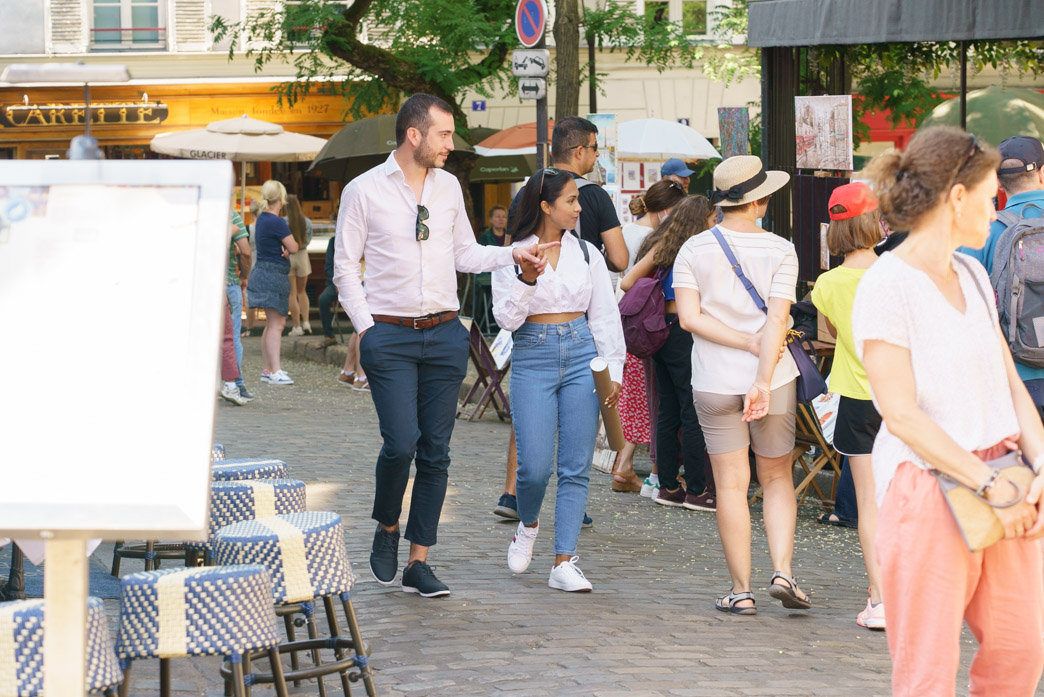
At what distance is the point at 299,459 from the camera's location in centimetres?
999

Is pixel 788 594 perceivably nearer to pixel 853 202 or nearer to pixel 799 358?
pixel 799 358

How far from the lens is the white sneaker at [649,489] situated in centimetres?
877

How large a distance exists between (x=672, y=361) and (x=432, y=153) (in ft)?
9.46

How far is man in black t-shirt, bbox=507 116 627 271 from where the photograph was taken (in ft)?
23.7

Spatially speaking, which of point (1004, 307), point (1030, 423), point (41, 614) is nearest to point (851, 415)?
point (1004, 307)

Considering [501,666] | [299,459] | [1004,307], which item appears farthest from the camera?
[299,459]

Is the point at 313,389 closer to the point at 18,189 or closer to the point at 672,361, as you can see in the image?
the point at 672,361

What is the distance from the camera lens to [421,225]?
5.91 m

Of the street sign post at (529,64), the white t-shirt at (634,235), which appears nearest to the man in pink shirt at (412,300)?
the white t-shirt at (634,235)

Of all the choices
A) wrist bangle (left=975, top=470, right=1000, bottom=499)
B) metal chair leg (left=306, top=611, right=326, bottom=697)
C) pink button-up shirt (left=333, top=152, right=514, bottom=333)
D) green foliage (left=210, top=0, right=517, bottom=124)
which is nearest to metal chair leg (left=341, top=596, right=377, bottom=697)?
metal chair leg (left=306, top=611, right=326, bottom=697)

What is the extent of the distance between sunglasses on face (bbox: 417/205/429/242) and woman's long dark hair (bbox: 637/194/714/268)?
2432mm

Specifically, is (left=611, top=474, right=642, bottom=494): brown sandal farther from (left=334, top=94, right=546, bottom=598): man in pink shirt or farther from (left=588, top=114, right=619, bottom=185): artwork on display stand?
(left=588, top=114, right=619, bottom=185): artwork on display stand

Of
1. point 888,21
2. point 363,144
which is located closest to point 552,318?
point 888,21

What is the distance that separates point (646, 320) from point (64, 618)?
18.6ft
